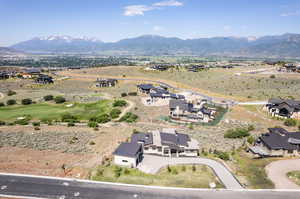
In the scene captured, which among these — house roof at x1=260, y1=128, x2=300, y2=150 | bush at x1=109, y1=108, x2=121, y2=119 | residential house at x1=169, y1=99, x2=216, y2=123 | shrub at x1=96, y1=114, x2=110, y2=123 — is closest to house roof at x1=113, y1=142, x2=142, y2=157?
shrub at x1=96, y1=114, x2=110, y2=123

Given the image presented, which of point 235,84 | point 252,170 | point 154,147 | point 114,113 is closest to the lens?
point 252,170

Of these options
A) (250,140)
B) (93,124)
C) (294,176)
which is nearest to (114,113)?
(93,124)

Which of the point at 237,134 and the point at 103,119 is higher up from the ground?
the point at 103,119

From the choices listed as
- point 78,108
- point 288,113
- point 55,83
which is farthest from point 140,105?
point 55,83

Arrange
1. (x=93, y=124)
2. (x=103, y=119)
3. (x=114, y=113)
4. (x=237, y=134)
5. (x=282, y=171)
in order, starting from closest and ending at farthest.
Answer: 1. (x=282, y=171)
2. (x=237, y=134)
3. (x=93, y=124)
4. (x=103, y=119)
5. (x=114, y=113)

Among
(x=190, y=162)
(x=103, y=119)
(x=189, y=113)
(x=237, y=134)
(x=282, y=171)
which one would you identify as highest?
(x=189, y=113)

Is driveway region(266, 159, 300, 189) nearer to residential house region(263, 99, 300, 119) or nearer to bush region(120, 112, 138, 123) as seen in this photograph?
residential house region(263, 99, 300, 119)

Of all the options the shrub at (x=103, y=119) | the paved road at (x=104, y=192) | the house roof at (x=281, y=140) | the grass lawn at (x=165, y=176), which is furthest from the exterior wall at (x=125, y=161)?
the house roof at (x=281, y=140)

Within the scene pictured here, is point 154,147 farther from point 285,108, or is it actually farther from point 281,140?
point 285,108
